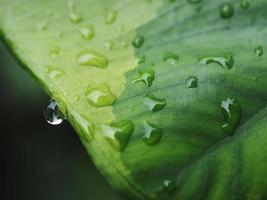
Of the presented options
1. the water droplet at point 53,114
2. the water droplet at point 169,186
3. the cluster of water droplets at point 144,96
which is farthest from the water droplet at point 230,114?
the water droplet at point 53,114

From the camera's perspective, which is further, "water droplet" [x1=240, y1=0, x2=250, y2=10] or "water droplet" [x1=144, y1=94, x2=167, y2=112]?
"water droplet" [x1=240, y1=0, x2=250, y2=10]

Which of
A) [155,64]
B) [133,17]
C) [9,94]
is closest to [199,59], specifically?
[155,64]

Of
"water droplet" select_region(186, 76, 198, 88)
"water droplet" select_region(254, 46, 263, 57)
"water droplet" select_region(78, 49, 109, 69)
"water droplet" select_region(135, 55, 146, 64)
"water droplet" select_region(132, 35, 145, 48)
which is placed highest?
"water droplet" select_region(78, 49, 109, 69)

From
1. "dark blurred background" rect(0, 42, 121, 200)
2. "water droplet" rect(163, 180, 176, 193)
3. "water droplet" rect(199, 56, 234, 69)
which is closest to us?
"water droplet" rect(163, 180, 176, 193)

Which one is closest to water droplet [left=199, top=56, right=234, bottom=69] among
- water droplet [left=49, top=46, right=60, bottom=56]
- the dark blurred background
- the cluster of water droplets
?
the cluster of water droplets

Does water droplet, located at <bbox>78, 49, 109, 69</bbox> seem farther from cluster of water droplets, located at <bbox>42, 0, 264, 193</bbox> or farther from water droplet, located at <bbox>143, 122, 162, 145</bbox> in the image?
water droplet, located at <bbox>143, 122, 162, 145</bbox>

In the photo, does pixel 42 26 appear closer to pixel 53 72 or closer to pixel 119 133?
pixel 53 72

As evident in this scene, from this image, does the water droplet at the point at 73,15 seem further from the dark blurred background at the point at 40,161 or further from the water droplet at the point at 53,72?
the dark blurred background at the point at 40,161

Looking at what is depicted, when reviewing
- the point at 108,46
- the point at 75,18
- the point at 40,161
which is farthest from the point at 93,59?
the point at 40,161
